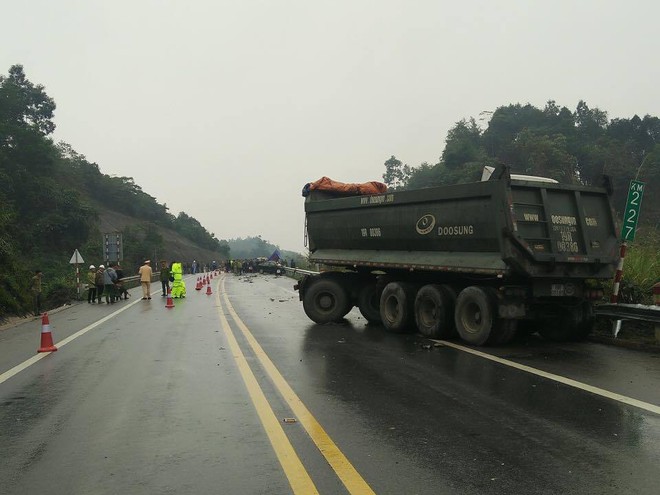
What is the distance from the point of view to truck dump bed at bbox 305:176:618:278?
9.55 m

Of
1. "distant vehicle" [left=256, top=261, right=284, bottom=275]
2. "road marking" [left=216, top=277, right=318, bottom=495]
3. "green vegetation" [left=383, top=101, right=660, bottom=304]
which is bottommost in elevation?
"road marking" [left=216, top=277, right=318, bottom=495]

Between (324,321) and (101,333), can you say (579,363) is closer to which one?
(324,321)

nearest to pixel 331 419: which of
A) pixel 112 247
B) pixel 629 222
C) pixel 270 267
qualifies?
pixel 629 222

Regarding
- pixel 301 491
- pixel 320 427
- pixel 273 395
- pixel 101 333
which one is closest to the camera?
pixel 301 491

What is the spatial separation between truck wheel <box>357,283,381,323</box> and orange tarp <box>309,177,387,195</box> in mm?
2326

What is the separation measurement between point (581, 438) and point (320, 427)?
233 cm

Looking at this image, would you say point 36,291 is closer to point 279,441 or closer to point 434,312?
point 434,312

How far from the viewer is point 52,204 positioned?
57.1 m

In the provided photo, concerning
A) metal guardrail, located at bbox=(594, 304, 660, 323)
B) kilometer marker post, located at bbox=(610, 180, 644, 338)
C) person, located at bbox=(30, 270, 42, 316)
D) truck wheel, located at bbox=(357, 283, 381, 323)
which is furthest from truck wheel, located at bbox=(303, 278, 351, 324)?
person, located at bbox=(30, 270, 42, 316)

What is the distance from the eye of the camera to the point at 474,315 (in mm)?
10492

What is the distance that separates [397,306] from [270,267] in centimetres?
4684

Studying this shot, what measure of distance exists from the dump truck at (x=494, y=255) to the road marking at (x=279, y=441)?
4.21m

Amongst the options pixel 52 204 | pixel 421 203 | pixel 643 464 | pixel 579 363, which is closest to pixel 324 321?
pixel 421 203

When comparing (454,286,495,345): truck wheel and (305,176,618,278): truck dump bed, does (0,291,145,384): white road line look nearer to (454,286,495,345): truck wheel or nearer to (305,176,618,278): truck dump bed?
(305,176,618,278): truck dump bed
